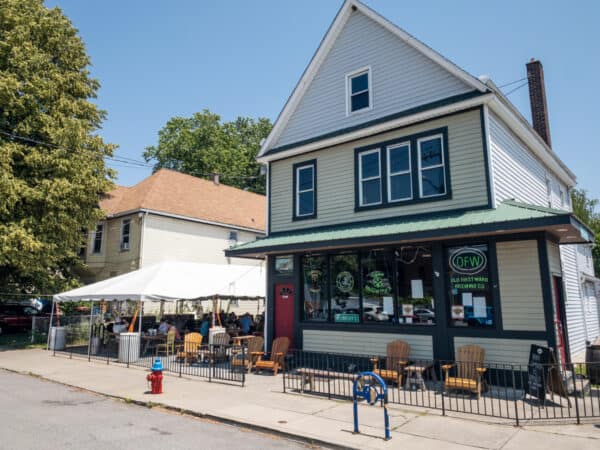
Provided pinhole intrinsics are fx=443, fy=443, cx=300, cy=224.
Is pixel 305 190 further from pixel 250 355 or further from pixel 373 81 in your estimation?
pixel 250 355

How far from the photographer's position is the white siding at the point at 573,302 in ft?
46.7

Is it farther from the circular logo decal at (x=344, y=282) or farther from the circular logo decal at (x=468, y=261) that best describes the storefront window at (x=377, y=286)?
the circular logo decal at (x=468, y=261)

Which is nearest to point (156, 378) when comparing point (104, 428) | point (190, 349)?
point (104, 428)

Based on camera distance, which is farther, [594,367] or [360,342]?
[360,342]

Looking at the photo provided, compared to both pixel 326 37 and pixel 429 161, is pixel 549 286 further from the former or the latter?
pixel 326 37

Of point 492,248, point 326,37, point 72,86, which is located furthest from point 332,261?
point 72,86

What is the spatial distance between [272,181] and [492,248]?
8432 mm

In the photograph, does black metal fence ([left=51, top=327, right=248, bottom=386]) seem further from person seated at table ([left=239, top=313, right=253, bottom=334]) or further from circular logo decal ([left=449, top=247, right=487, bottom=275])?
circular logo decal ([left=449, top=247, right=487, bottom=275])

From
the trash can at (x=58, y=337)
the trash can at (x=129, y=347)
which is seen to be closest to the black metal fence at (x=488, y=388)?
the trash can at (x=129, y=347)

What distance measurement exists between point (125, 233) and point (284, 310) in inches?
678

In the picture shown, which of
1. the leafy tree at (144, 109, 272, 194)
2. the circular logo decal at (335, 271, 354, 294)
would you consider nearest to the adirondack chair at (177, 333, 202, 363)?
the circular logo decal at (335, 271, 354, 294)

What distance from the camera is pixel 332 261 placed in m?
14.2

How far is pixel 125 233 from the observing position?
28.6 m

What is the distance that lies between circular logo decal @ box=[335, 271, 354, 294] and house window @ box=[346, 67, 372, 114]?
5.46 meters
